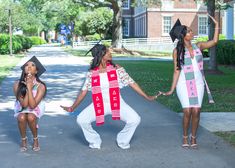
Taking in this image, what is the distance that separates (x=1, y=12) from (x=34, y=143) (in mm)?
54691

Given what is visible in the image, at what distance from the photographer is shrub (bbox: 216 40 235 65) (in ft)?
78.8

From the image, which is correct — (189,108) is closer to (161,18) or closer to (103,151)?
(103,151)

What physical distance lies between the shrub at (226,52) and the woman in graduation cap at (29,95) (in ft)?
60.3

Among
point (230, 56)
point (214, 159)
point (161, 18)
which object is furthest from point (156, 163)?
point (161, 18)

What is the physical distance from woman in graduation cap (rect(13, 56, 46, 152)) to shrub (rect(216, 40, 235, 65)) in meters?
18.4

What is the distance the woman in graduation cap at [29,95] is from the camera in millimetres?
6516

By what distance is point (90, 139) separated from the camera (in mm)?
6789

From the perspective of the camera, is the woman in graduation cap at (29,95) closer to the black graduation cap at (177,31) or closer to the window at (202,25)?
the black graduation cap at (177,31)

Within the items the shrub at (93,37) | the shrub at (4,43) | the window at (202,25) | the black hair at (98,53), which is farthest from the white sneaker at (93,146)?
the shrub at (93,37)

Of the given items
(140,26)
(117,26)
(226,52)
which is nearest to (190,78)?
(226,52)

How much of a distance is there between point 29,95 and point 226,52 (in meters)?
19.3

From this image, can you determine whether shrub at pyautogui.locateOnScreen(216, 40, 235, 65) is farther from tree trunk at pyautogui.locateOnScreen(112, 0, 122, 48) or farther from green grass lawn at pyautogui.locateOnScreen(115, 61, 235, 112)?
tree trunk at pyautogui.locateOnScreen(112, 0, 122, 48)

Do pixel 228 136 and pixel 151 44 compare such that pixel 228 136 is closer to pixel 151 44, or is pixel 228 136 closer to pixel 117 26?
pixel 117 26

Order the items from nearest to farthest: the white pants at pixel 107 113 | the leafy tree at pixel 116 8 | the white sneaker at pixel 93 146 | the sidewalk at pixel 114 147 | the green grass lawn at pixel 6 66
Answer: the sidewalk at pixel 114 147 → the white pants at pixel 107 113 → the white sneaker at pixel 93 146 → the green grass lawn at pixel 6 66 → the leafy tree at pixel 116 8
